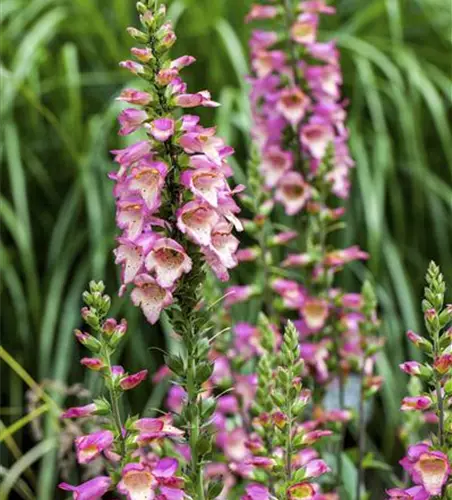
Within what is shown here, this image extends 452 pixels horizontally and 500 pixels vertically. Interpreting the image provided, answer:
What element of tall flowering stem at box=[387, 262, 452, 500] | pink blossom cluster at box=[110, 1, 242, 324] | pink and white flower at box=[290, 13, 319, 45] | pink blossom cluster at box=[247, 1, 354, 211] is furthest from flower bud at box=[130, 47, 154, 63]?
pink and white flower at box=[290, 13, 319, 45]

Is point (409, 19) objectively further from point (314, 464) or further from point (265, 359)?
point (314, 464)

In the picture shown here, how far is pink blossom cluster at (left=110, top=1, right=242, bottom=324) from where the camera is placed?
997 mm

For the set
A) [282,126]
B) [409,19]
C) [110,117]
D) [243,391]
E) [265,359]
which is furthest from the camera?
[409,19]

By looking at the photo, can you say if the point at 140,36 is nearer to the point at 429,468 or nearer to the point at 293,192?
the point at 429,468

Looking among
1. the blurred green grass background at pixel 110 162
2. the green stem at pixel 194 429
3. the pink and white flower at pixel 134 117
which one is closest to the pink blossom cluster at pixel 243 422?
the green stem at pixel 194 429

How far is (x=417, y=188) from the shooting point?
3.08 m

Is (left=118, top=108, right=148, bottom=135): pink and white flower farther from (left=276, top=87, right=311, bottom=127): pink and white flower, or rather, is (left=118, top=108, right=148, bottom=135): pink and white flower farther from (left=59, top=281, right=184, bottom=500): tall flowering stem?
(left=276, top=87, right=311, bottom=127): pink and white flower

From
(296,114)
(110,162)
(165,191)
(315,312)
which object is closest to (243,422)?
(315,312)

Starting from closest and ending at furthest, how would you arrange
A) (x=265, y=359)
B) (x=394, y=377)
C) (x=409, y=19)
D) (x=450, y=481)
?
(x=450, y=481)
(x=265, y=359)
(x=394, y=377)
(x=409, y=19)

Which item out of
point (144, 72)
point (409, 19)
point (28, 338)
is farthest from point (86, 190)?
point (144, 72)

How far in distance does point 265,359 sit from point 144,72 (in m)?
0.42

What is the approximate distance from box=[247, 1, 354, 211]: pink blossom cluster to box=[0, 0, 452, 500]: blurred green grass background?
0.83m

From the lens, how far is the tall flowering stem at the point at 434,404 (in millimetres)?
977

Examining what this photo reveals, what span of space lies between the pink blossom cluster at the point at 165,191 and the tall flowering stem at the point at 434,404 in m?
0.20
